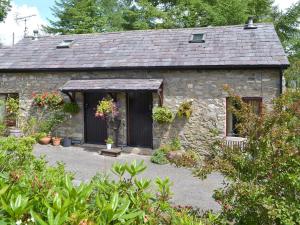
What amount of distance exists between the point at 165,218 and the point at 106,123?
10.3m

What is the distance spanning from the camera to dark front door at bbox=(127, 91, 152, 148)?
1348cm

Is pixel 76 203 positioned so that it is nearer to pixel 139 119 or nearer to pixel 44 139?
pixel 139 119

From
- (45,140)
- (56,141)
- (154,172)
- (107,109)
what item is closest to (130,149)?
(107,109)

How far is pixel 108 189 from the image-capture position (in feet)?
11.6

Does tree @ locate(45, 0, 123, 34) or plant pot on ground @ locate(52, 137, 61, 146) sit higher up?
tree @ locate(45, 0, 123, 34)

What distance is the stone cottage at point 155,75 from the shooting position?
12086 mm

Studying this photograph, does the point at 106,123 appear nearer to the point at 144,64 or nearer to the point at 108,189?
the point at 144,64

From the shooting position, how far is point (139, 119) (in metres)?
13.6

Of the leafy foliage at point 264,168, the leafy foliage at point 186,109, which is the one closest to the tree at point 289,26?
the leafy foliage at point 186,109

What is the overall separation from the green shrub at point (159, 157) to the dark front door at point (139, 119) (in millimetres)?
1245

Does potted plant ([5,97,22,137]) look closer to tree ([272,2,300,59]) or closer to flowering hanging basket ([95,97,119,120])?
flowering hanging basket ([95,97,119,120])

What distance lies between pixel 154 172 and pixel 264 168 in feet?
22.5

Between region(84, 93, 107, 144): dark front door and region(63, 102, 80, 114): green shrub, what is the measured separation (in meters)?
0.48

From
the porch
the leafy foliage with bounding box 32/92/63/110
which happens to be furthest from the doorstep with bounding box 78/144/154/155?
the leafy foliage with bounding box 32/92/63/110
